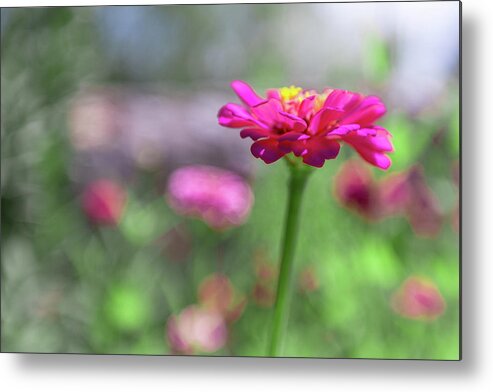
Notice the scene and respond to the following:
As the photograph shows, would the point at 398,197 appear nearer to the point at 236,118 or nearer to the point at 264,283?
the point at 264,283

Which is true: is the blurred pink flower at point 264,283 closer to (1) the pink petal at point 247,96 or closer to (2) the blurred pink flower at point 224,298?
(2) the blurred pink flower at point 224,298

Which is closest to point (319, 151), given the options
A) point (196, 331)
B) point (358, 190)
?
point (358, 190)

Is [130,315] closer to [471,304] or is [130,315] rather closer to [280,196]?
[280,196]


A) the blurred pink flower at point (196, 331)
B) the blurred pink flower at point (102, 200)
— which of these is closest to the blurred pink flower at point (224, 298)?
the blurred pink flower at point (196, 331)

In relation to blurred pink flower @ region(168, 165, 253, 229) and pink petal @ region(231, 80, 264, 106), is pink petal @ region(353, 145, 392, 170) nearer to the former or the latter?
pink petal @ region(231, 80, 264, 106)

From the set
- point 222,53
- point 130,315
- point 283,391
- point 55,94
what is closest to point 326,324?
point 283,391

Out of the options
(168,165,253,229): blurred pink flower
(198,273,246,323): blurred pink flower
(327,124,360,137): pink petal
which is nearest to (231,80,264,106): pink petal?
(327,124,360,137): pink petal
